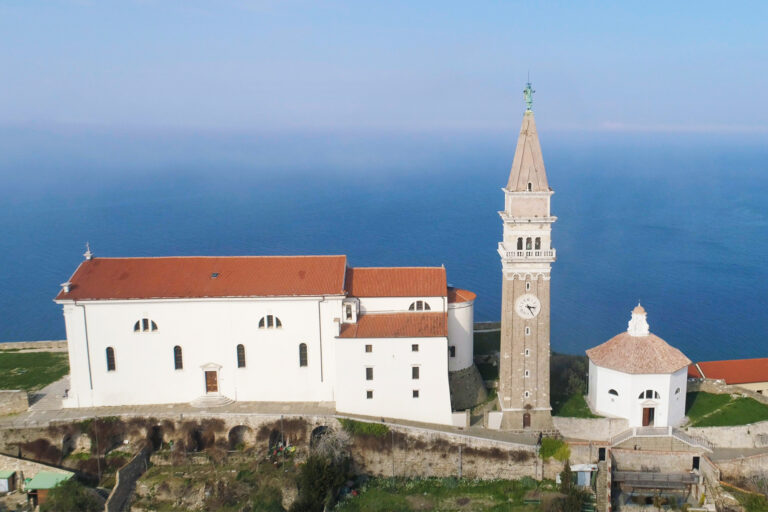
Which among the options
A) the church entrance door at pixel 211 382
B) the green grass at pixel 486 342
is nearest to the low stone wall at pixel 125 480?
the church entrance door at pixel 211 382

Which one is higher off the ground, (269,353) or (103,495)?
(269,353)

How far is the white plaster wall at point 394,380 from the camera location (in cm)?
3909

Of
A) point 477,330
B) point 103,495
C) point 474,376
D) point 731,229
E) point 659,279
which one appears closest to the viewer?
point 103,495

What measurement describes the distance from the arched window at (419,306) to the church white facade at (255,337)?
66 millimetres

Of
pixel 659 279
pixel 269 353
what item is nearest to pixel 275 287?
pixel 269 353

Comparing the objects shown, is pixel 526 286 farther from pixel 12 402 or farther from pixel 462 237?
pixel 462 237

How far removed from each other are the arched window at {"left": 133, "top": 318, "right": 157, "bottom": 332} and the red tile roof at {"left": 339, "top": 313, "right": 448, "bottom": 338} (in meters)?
12.0

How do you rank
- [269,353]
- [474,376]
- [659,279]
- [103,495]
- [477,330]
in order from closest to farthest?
[103,495], [269,353], [474,376], [477,330], [659,279]

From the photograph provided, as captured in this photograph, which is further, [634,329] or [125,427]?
[634,329]

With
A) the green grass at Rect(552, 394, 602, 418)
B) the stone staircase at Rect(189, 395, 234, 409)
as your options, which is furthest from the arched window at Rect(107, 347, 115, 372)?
the green grass at Rect(552, 394, 602, 418)

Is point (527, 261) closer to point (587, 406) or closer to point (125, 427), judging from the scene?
point (587, 406)

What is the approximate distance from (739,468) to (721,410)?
4.69m

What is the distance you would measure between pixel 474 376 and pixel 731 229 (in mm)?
91224

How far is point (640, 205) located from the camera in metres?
137
